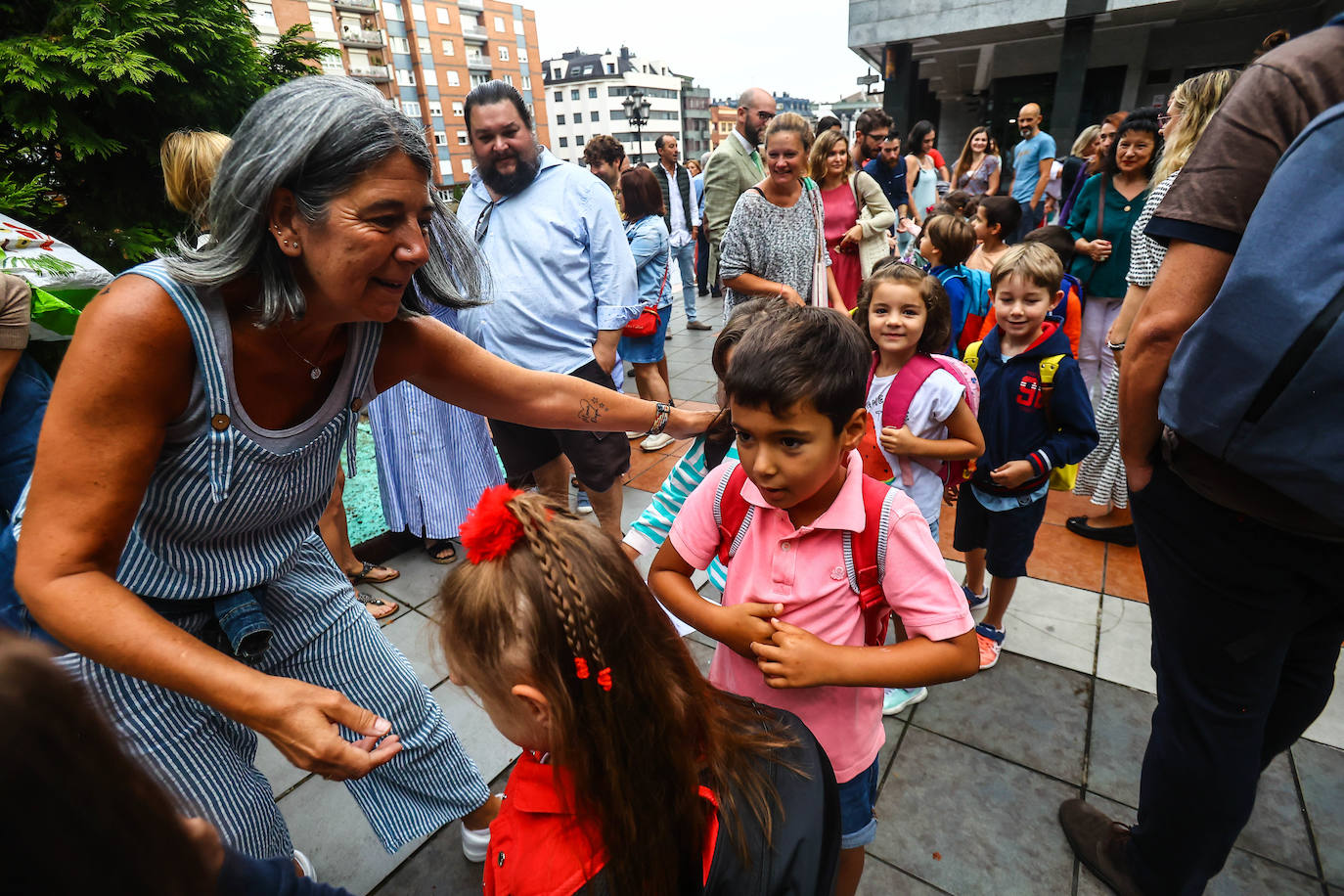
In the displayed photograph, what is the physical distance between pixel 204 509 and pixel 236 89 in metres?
3.11

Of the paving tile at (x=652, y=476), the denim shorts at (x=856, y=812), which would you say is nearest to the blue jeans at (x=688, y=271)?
the paving tile at (x=652, y=476)

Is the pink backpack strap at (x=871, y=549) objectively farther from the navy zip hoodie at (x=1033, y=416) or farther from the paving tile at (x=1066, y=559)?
the paving tile at (x=1066, y=559)

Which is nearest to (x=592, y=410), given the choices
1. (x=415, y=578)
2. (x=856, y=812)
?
(x=856, y=812)

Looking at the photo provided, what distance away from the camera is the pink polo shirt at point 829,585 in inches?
52.1

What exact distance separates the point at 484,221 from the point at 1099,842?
11.0 ft

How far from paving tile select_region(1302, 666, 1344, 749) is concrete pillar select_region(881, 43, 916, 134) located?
52.0ft

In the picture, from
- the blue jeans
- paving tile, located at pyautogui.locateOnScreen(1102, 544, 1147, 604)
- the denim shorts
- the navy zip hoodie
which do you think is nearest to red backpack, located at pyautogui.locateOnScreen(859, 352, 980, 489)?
the navy zip hoodie

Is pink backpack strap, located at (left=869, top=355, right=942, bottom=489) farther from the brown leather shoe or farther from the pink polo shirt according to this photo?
the brown leather shoe

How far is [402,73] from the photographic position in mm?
54719

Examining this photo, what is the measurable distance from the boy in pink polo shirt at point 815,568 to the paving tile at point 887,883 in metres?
0.48

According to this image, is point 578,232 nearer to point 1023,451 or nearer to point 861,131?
point 1023,451

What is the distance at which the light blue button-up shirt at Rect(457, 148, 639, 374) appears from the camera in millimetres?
3041

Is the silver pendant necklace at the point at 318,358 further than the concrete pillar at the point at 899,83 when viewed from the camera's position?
No

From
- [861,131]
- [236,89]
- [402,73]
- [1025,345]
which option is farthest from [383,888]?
[402,73]
